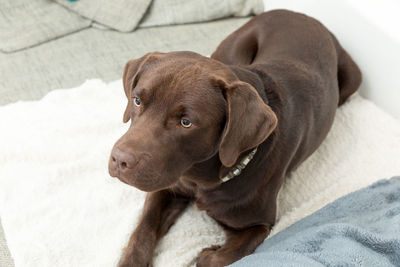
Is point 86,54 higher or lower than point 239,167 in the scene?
lower

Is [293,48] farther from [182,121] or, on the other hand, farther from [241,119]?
[182,121]

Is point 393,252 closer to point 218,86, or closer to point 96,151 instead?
point 218,86

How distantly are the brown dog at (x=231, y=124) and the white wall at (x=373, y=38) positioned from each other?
0.17 m

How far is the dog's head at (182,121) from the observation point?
1.65 metres

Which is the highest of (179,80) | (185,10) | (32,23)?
(179,80)

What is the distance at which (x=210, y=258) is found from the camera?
206 cm

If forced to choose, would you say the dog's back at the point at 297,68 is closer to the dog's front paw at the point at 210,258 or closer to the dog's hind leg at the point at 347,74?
the dog's hind leg at the point at 347,74

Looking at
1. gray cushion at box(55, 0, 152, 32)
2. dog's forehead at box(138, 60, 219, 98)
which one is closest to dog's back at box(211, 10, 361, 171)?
dog's forehead at box(138, 60, 219, 98)

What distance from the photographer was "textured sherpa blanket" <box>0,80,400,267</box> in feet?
7.20

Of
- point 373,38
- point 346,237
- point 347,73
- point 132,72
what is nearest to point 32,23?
point 132,72

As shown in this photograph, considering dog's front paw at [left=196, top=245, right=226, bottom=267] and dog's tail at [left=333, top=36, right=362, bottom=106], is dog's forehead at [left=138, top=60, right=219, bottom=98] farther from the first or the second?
dog's tail at [left=333, top=36, right=362, bottom=106]

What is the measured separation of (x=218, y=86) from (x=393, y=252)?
0.91 metres

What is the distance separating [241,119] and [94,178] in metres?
1.13

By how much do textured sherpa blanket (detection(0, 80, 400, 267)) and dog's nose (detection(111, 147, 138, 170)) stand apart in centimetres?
67
